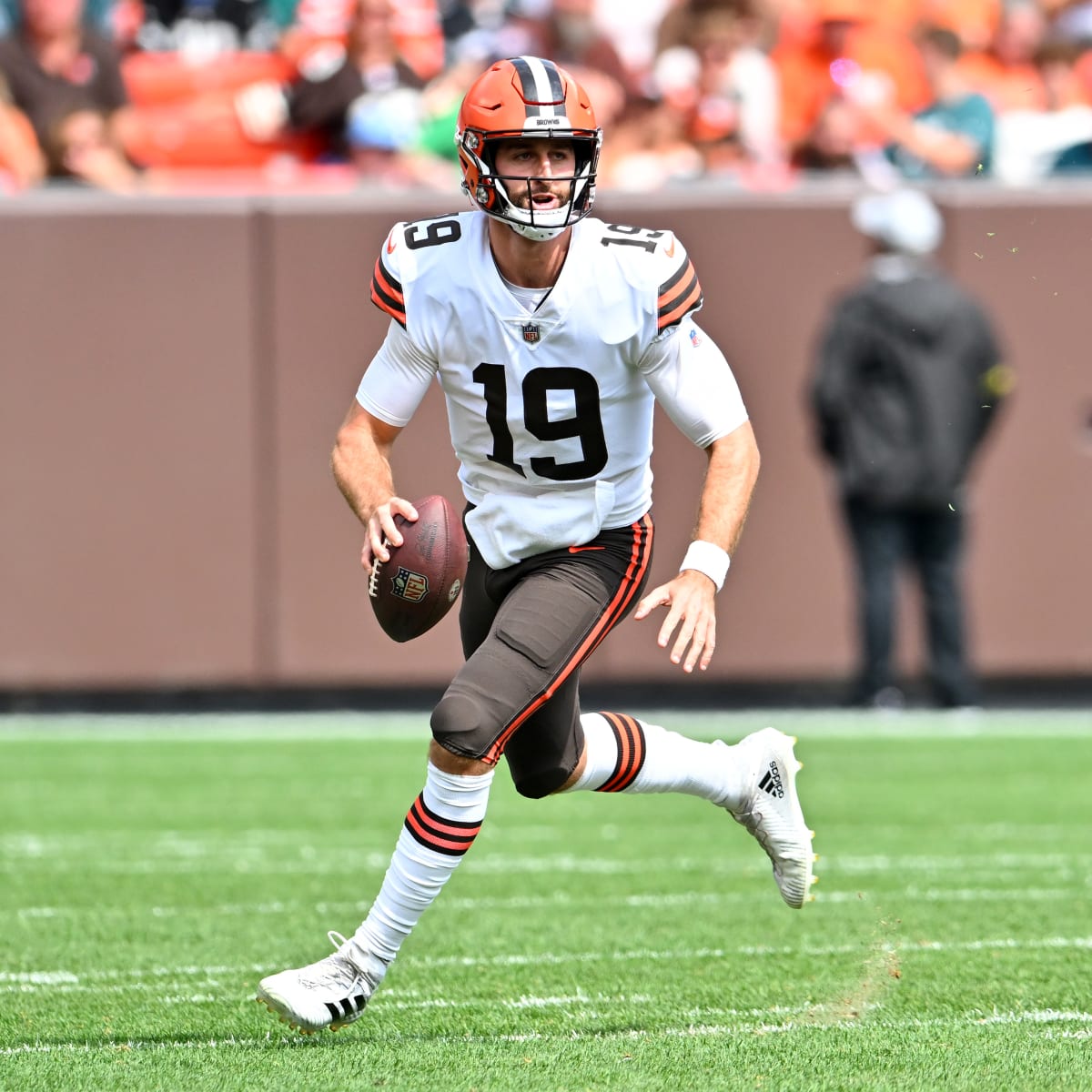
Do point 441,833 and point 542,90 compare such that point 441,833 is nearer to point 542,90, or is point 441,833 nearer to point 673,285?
point 673,285

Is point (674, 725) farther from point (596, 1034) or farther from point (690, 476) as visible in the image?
point (596, 1034)

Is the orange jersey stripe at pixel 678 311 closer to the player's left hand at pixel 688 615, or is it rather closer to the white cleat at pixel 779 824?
the player's left hand at pixel 688 615

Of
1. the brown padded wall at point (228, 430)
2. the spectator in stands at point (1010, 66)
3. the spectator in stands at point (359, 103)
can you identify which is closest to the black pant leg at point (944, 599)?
the brown padded wall at point (228, 430)

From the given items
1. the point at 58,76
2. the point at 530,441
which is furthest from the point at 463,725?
the point at 58,76

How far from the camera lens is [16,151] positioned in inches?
400

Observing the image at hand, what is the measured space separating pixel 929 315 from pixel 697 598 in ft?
20.3

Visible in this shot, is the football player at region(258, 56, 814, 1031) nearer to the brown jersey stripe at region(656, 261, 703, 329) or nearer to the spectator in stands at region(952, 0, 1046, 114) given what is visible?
the brown jersey stripe at region(656, 261, 703, 329)

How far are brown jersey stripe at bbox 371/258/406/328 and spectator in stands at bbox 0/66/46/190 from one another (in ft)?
21.3

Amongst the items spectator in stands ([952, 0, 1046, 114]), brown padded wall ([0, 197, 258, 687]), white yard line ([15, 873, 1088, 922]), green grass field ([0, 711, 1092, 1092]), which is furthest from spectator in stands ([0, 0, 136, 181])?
white yard line ([15, 873, 1088, 922])

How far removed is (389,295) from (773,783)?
4.62 feet

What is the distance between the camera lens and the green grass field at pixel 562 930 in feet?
11.7

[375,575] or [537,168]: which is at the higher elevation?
[537,168]

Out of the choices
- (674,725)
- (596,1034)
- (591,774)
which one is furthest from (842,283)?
(596,1034)

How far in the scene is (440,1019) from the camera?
3.94m
